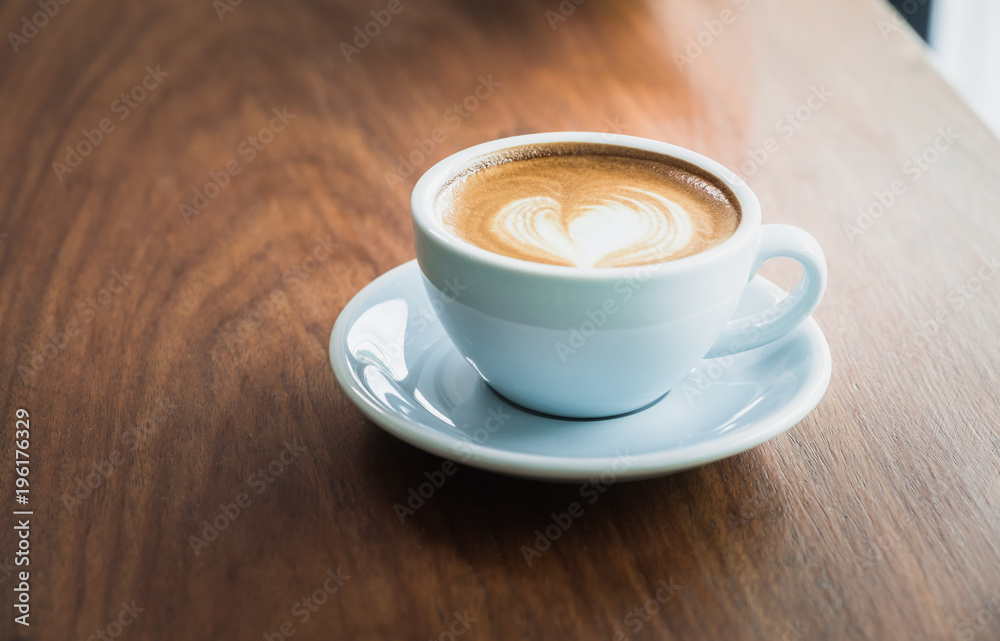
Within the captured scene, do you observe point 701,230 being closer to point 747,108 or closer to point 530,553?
point 530,553

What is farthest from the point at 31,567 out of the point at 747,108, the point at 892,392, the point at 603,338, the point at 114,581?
the point at 747,108

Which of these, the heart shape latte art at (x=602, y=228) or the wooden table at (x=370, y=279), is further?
the heart shape latte art at (x=602, y=228)

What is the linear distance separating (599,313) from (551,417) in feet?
0.47

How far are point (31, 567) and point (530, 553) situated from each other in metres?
0.36

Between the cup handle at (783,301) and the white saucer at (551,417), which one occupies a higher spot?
the cup handle at (783,301)

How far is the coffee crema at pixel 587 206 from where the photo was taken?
2.48 ft

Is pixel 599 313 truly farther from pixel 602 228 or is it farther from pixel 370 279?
pixel 370 279

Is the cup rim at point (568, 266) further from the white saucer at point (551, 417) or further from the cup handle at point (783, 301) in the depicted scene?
the white saucer at point (551, 417)

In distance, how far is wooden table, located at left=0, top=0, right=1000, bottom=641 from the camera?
0.59 metres

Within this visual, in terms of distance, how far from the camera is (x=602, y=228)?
2.61 ft

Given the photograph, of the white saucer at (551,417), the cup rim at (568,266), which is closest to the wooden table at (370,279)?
the white saucer at (551,417)

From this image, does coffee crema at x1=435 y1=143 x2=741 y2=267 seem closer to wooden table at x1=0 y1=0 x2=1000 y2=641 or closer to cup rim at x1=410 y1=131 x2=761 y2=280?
cup rim at x1=410 y1=131 x2=761 y2=280

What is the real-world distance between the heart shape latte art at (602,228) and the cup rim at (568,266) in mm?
32

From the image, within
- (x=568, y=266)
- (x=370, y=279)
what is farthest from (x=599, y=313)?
(x=370, y=279)
